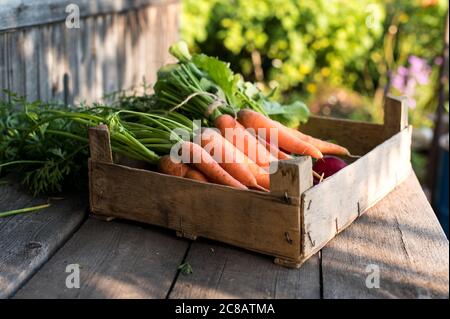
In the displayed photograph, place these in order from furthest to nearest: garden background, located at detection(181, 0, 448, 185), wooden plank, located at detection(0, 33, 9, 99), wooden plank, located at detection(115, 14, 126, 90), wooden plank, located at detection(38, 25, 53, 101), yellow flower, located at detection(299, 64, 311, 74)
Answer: yellow flower, located at detection(299, 64, 311, 74) < garden background, located at detection(181, 0, 448, 185) < wooden plank, located at detection(115, 14, 126, 90) < wooden plank, located at detection(38, 25, 53, 101) < wooden plank, located at detection(0, 33, 9, 99)

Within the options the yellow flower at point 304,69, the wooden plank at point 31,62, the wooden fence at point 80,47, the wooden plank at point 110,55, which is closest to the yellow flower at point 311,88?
the yellow flower at point 304,69

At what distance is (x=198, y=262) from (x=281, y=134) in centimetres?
78

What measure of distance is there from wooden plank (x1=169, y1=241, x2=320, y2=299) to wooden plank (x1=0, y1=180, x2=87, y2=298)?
1.45ft

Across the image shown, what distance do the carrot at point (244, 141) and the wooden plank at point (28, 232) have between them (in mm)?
589

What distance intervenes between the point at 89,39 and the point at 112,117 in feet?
5.62

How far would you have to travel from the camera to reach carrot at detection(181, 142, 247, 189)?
88.7 inches

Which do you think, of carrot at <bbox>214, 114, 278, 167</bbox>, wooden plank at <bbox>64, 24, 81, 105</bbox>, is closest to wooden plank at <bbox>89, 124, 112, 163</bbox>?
carrot at <bbox>214, 114, 278, 167</bbox>

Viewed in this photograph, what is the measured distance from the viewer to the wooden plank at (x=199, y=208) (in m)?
1.98

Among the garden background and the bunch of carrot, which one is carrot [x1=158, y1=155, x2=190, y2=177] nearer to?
the bunch of carrot

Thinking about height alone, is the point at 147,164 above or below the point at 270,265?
above

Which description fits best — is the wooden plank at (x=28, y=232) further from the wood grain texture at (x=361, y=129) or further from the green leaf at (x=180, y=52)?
the wood grain texture at (x=361, y=129)

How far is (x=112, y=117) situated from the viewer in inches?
90.4
